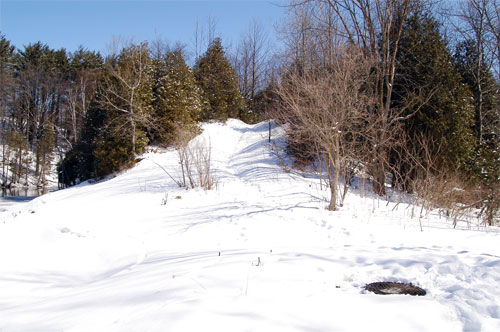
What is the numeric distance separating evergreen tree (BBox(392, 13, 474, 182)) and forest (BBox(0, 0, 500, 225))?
0.05 m

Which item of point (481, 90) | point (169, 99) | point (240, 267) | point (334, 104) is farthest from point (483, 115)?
point (169, 99)

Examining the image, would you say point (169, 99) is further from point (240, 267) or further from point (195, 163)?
point (240, 267)

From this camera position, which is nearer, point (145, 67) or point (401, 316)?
point (401, 316)

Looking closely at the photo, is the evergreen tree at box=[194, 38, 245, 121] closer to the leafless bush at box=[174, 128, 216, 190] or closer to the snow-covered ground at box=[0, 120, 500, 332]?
the leafless bush at box=[174, 128, 216, 190]

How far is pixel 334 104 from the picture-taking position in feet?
Result: 24.3

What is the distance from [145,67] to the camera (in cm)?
1861

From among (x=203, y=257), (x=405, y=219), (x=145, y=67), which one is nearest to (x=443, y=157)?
(x=405, y=219)

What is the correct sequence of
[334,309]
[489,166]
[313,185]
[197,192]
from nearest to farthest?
[334,309] < [197,192] < [313,185] < [489,166]

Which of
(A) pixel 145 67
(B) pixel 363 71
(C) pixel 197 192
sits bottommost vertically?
(C) pixel 197 192

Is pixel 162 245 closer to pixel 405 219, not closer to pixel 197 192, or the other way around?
pixel 197 192

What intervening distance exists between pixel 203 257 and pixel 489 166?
43.5ft

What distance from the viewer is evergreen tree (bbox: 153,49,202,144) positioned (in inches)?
774

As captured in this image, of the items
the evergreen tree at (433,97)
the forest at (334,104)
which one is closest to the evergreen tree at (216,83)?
the forest at (334,104)

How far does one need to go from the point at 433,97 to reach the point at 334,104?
7.21 m
